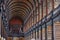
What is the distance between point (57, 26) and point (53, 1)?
234 centimetres

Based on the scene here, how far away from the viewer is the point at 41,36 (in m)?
26.7

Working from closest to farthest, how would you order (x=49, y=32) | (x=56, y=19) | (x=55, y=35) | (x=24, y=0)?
(x=56, y=19) < (x=55, y=35) < (x=49, y=32) < (x=24, y=0)

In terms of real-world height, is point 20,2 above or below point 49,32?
above

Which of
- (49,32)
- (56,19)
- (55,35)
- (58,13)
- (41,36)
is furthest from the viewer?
(41,36)

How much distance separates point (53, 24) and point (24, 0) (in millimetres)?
24797

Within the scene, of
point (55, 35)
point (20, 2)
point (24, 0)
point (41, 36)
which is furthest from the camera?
point (20, 2)

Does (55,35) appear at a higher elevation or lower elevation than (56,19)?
lower

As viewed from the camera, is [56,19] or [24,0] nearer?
[56,19]

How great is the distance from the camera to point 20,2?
46469 mm

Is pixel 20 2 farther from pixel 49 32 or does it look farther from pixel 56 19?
pixel 56 19

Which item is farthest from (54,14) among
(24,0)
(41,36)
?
(24,0)

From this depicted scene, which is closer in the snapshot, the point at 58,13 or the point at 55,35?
the point at 58,13

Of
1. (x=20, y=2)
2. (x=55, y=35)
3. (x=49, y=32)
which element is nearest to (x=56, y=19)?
(x=55, y=35)

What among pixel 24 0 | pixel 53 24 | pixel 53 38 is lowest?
pixel 53 38
